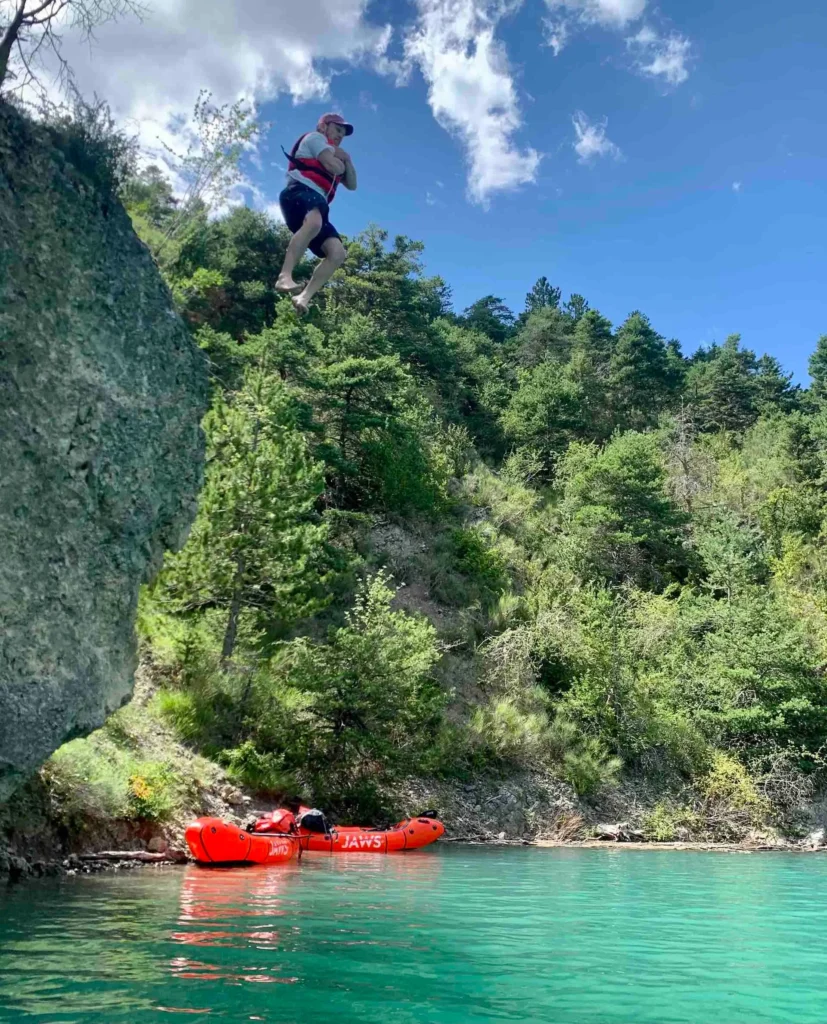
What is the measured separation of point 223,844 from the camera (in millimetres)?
12359

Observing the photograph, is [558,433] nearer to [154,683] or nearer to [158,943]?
[154,683]

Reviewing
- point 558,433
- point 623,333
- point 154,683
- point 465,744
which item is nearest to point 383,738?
point 465,744

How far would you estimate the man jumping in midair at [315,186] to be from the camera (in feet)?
18.6

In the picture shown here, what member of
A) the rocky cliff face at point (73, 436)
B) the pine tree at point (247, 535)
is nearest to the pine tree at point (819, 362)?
the pine tree at point (247, 535)

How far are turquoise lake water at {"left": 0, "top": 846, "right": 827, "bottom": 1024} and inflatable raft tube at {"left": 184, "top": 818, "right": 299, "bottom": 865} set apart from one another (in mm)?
329

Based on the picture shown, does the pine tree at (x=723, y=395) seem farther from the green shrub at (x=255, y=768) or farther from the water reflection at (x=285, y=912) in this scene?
the water reflection at (x=285, y=912)

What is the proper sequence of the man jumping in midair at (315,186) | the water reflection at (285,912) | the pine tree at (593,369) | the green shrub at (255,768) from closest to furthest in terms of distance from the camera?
1. the man jumping in midair at (315,186)
2. the water reflection at (285,912)
3. the green shrub at (255,768)
4. the pine tree at (593,369)

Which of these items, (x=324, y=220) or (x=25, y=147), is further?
(x=25, y=147)

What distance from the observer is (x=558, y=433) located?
40.4 meters

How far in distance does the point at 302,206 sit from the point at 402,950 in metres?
6.05

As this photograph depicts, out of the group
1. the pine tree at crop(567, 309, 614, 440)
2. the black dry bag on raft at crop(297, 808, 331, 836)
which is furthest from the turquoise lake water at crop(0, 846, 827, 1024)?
the pine tree at crop(567, 309, 614, 440)

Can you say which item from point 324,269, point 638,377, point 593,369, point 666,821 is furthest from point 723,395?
point 324,269

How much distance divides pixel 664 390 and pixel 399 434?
26706mm

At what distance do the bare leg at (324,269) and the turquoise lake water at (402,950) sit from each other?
15.1 feet
